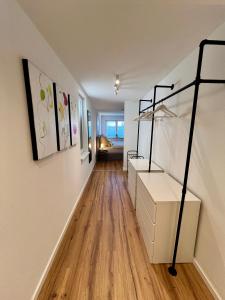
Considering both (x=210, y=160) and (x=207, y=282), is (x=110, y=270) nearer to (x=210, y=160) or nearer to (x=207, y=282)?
(x=207, y=282)

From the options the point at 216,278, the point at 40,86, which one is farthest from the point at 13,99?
the point at 216,278

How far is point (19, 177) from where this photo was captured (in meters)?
1.07

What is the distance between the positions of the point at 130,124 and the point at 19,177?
4203mm

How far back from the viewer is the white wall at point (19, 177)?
0.93m

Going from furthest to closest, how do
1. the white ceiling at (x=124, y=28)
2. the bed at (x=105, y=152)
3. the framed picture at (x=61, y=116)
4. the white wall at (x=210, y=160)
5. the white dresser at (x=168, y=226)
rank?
the bed at (x=105, y=152)
the framed picture at (x=61, y=116)
the white dresser at (x=168, y=226)
the white wall at (x=210, y=160)
the white ceiling at (x=124, y=28)

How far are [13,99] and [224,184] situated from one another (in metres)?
1.73

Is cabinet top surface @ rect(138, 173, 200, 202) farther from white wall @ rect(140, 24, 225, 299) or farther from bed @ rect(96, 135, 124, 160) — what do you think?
bed @ rect(96, 135, 124, 160)

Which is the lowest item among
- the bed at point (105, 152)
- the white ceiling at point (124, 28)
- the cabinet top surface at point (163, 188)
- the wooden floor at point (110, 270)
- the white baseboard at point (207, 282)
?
the wooden floor at point (110, 270)

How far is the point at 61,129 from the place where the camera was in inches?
73.4

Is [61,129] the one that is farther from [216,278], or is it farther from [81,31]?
[216,278]

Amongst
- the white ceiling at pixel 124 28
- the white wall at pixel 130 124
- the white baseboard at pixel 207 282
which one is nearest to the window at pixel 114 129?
the white wall at pixel 130 124

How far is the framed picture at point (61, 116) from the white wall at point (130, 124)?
297 cm

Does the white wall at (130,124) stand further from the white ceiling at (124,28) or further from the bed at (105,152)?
the white ceiling at (124,28)

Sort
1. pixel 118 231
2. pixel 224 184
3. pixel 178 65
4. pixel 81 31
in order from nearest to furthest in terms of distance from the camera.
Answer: pixel 224 184, pixel 81 31, pixel 178 65, pixel 118 231
